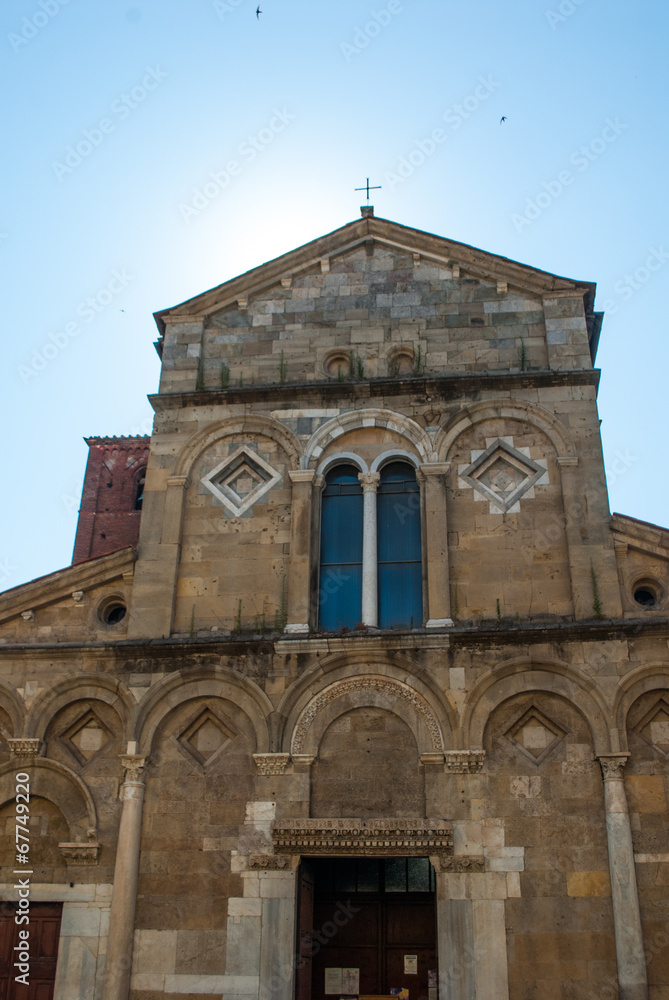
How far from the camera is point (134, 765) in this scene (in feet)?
42.0

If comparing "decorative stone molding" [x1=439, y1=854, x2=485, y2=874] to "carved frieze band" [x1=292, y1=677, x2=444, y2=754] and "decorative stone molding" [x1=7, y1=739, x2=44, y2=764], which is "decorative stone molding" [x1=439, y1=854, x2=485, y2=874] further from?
"decorative stone molding" [x1=7, y1=739, x2=44, y2=764]

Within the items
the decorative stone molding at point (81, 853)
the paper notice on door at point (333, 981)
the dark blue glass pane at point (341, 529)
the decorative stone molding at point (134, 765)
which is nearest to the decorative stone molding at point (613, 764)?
the dark blue glass pane at point (341, 529)

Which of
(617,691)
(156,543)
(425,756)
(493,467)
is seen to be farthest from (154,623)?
(617,691)

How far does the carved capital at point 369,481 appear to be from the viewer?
47.1 ft

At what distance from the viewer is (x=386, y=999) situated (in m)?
13.0

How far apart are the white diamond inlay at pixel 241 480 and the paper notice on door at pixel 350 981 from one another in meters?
6.55

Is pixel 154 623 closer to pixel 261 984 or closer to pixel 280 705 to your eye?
pixel 280 705

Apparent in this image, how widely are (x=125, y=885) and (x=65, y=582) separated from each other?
4323 mm

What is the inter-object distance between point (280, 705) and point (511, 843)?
3.39m

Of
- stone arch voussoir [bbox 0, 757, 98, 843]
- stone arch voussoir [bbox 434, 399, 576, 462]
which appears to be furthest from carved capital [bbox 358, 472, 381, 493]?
stone arch voussoir [bbox 0, 757, 98, 843]

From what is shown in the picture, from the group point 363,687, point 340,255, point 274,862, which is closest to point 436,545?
point 363,687

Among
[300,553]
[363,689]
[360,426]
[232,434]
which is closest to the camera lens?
[363,689]

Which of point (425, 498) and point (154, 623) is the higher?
point (425, 498)

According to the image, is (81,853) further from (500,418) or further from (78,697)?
(500,418)
